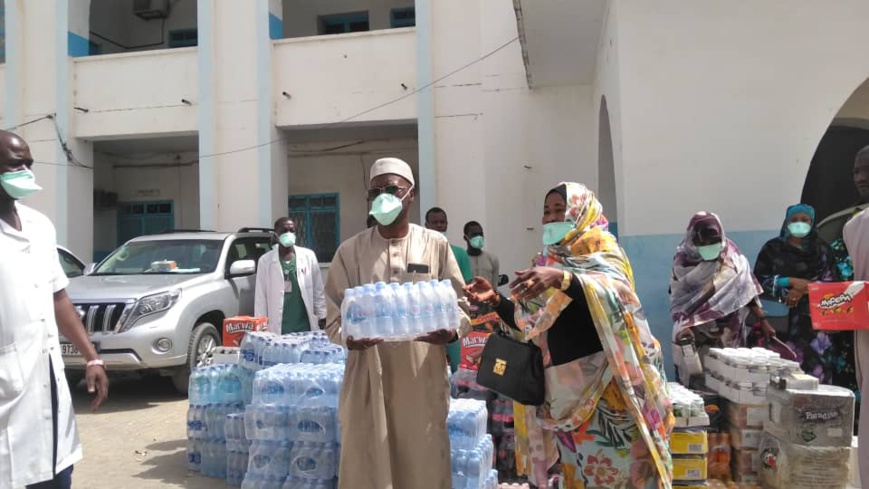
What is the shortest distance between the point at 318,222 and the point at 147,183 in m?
4.28

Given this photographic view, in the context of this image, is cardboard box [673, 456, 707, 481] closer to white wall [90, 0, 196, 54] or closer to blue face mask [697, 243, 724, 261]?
blue face mask [697, 243, 724, 261]

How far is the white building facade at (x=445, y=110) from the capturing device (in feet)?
18.6

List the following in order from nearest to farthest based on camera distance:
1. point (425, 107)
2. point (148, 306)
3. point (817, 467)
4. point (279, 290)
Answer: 1. point (817, 467)
2. point (279, 290)
3. point (148, 306)
4. point (425, 107)

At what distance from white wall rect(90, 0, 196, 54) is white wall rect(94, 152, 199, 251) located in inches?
94.0

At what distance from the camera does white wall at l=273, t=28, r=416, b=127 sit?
437 inches

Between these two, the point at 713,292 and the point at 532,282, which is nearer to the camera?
the point at 532,282

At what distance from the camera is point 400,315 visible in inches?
107

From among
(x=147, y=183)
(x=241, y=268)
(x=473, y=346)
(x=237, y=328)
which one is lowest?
(x=473, y=346)

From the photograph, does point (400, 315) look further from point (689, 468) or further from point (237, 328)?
point (237, 328)

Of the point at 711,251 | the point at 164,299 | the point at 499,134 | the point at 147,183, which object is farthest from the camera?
the point at 147,183

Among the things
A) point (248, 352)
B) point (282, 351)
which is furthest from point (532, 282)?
point (248, 352)

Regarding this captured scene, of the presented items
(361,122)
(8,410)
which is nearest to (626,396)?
(8,410)

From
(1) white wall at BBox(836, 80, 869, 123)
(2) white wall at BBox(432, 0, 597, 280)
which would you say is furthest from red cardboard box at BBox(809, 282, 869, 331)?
(1) white wall at BBox(836, 80, 869, 123)

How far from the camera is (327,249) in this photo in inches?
528
